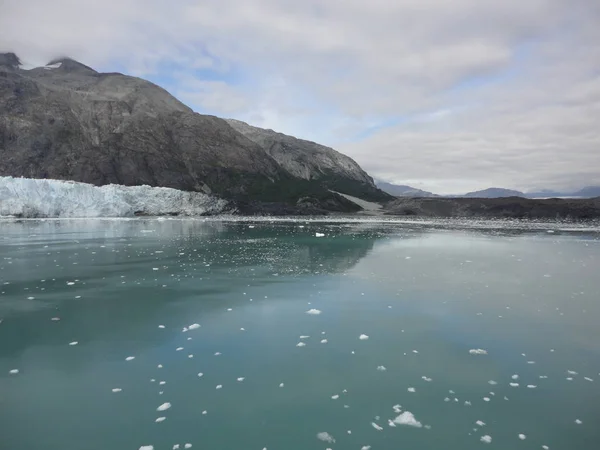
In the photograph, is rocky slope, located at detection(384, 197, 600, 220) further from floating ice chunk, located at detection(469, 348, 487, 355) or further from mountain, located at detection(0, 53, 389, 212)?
floating ice chunk, located at detection(469, 348, 487, 355)

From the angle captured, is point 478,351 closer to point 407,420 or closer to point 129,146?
point 407,420

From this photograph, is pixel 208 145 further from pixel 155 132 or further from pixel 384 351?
pixel 384 351

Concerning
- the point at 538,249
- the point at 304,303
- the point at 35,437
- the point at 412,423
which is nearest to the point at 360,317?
the point at 304,303

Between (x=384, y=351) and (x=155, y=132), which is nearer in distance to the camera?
(x=384, y=351)

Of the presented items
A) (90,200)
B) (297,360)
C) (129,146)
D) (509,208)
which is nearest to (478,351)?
(297,360)

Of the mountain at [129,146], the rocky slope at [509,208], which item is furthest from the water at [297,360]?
the mountain at [129,146]

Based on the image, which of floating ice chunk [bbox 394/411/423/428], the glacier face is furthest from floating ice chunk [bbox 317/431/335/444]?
the glacier face

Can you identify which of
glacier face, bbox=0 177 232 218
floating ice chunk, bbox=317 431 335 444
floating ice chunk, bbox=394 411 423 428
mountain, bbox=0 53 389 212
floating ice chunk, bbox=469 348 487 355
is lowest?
floating ice chunk, bbox=317 431 335 444
